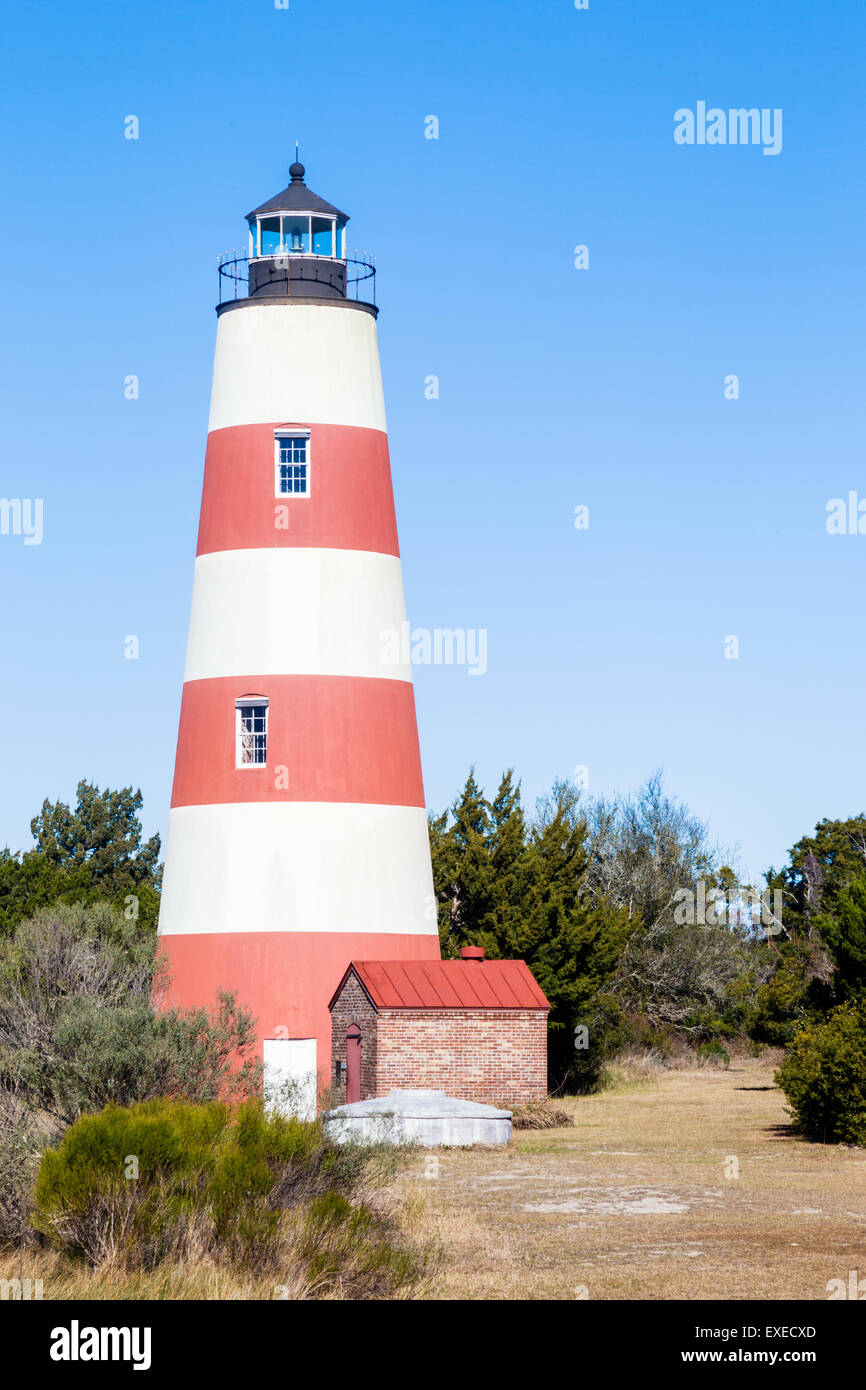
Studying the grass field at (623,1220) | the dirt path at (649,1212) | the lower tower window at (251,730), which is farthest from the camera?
the lower tower window at (251,730)

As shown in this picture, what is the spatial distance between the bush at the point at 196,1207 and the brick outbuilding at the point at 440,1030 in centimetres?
1415

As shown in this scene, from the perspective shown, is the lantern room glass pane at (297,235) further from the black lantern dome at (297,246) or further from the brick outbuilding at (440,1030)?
the brick outbuilding at (440,1030)

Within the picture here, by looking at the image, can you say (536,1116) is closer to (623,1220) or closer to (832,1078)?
(832,1078)

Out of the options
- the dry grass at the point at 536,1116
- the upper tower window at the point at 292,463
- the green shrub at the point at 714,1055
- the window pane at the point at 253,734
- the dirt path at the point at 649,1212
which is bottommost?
the dirt path at the point at 649,1212

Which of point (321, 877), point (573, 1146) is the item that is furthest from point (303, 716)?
point (573, 1146)

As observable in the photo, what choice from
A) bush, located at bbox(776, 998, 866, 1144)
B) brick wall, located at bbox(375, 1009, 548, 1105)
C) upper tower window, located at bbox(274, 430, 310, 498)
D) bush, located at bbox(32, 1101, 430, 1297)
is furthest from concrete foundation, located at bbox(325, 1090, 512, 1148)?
bush, located at bbox(32, 1101, 430, 1297)

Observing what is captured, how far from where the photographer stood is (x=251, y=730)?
31.6 metres

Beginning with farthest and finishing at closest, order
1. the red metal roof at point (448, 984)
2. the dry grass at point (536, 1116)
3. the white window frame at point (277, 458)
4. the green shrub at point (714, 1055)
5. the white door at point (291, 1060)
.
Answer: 1. the green shrub at point (714, 1055)
2. the dry grass at point (536, 1116)
3. the white window frame at point (277, 458)
4. the red metal roof at point (448, 984)
5. the white door at point (291, 1060)

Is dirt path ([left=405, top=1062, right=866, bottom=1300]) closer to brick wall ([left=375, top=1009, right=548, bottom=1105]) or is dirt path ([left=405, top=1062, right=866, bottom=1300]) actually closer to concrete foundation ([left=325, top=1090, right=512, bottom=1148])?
concrete foundation ([left=325, top=1090, right=512, bottom=1148])

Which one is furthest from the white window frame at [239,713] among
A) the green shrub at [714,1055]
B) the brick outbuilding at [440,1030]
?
the green shrub at [714,1055]

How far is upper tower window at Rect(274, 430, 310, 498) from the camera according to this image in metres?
31.9

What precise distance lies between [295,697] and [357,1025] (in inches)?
218

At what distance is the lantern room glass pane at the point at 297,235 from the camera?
3331 centimetres
